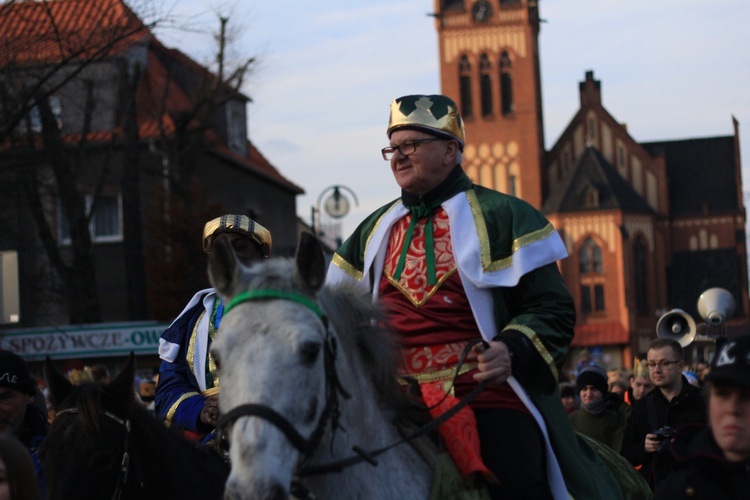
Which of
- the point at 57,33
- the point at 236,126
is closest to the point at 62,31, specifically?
the point at 57,33

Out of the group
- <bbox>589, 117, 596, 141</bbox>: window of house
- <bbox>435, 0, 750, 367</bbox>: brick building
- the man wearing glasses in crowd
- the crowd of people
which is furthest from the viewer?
<bbox>589, 117, 596, 141</bbox>: window of house

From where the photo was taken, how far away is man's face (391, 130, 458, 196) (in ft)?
15.6

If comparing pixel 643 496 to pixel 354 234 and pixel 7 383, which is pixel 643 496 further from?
pixel 7 383

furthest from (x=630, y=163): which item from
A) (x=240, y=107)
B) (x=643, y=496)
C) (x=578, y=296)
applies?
(x=643, y=496)

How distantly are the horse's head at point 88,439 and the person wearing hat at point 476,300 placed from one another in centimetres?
112

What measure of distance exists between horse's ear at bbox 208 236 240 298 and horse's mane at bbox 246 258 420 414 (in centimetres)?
18

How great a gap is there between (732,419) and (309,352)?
1348mm

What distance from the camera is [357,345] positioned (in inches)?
164

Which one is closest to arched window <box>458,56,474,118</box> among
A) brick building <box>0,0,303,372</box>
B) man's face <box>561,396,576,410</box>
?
brick building <box>0,0,303,372</box>

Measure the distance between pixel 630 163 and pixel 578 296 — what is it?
36.3ft

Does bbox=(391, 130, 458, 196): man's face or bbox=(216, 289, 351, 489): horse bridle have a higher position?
bbox=(391, 130, 458, 196): man's face

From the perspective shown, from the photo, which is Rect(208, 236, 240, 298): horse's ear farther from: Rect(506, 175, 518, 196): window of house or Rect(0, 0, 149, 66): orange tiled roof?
Rect(506, 175, 518, 196): window of house

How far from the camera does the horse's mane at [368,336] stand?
4023 millimetres

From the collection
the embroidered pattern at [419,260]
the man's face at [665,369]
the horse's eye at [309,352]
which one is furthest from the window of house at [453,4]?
the horse's eye at [309,352]
